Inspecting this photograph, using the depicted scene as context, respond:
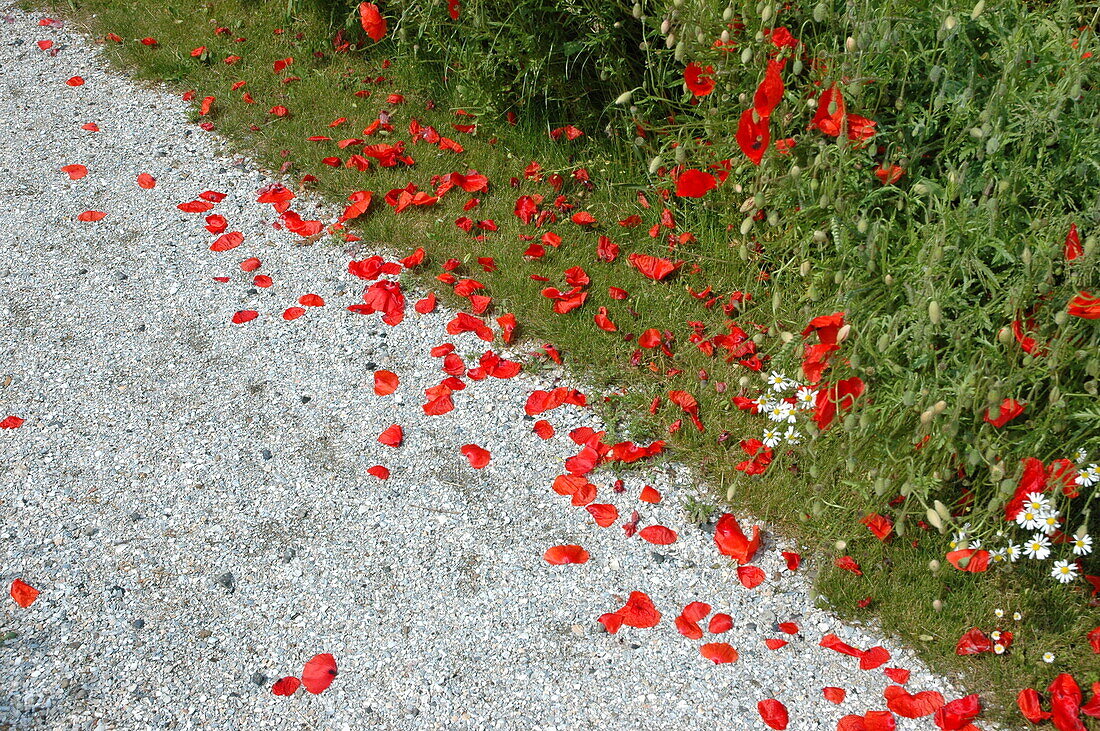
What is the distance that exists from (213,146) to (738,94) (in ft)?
8.49

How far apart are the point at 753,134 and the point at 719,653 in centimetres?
154

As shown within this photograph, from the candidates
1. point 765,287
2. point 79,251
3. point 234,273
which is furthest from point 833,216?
point 79,251

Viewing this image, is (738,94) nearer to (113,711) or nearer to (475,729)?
(475,729)

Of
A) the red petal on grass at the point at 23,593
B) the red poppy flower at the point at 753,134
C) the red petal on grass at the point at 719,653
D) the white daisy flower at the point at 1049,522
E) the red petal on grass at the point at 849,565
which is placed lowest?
the red petal on grass at the point at 23,593

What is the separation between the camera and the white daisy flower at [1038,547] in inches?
92.7

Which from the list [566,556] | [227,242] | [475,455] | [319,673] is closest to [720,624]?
[566,556]

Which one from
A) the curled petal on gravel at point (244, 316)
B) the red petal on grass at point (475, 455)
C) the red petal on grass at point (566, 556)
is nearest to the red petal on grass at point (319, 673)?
the red petal on grass at point (566, 556)

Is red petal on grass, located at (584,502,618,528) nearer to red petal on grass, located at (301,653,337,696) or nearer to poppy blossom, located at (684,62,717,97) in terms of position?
red petal on grass, located at (301,653,337,696)

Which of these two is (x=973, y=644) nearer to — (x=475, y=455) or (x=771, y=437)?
(x=771, y=437)

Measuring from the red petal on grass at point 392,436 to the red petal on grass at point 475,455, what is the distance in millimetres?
211

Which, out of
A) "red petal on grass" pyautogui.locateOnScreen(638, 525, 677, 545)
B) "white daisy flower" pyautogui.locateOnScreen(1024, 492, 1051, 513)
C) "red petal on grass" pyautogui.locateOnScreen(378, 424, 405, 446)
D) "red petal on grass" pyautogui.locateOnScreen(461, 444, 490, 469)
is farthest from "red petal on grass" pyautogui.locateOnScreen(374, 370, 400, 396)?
"white daisy flower" pyautogui.locateOnScreen(1024, 492, 1051, 513)

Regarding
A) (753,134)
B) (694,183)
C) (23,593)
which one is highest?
(753,134)

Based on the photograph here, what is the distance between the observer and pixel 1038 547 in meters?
2.40

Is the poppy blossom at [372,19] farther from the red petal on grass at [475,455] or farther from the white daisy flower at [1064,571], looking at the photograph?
the white daisy flower at [1064,571]
